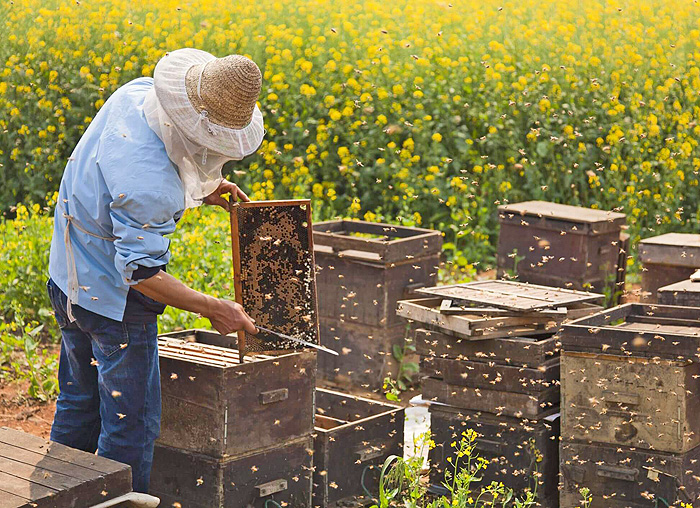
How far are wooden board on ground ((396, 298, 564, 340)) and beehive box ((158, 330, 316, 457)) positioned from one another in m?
0.63

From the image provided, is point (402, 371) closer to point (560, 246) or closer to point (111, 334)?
point (560, 246)

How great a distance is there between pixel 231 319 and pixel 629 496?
5.73ft

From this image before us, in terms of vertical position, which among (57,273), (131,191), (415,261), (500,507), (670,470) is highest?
(131,191)

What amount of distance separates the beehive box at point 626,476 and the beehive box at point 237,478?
41.4 inches

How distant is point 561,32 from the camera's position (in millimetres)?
9273

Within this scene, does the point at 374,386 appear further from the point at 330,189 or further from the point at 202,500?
the point at 330,189

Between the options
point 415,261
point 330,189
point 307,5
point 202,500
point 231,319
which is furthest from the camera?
point 307,5

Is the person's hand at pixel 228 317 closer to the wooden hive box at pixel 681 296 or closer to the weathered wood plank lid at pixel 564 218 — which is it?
the wooden hive box at pixel 681 296

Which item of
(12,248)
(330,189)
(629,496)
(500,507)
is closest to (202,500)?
(500,507)

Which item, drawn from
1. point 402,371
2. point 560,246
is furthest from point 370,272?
point 560,246

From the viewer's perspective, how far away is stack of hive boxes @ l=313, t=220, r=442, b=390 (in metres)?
5.55

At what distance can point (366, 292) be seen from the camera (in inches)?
221

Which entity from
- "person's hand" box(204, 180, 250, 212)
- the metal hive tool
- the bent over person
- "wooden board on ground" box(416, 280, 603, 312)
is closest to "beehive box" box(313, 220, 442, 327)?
"wooden board on ground" box(416, 280, 603, 312)

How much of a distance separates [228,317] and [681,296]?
224cm
